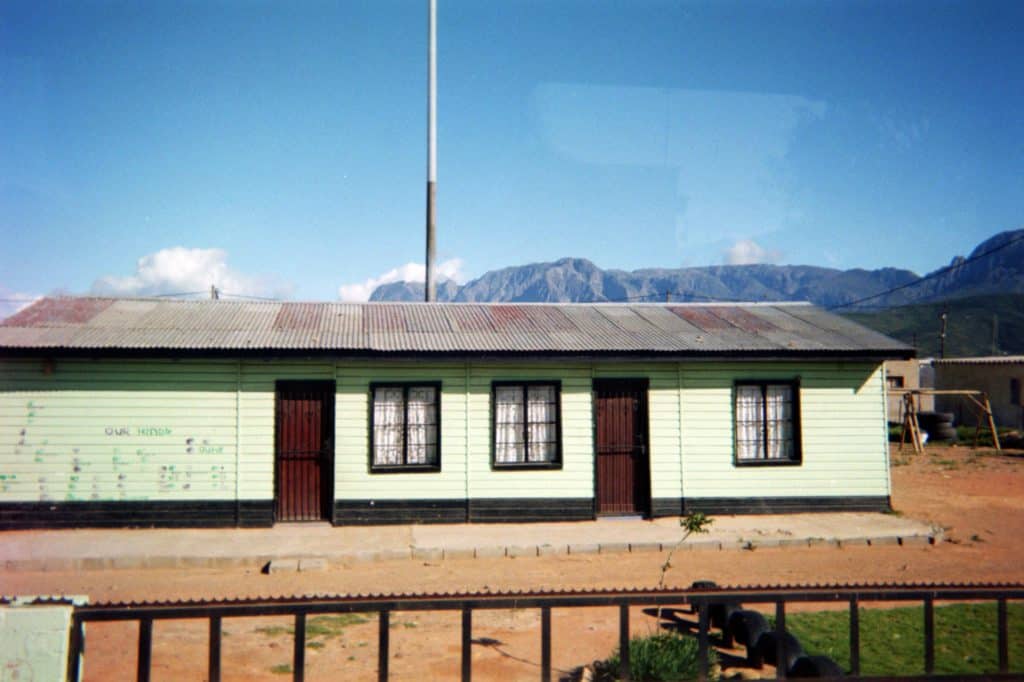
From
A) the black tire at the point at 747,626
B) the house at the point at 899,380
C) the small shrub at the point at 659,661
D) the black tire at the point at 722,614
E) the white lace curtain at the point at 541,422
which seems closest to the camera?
the small shrub at the point at 659,661

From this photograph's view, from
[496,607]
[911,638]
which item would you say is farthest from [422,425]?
[496,607]

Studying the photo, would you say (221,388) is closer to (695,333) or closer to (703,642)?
(695,333)

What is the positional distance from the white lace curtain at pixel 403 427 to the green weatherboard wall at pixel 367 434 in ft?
0.72

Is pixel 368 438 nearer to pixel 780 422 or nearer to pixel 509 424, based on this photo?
pixel 509 424

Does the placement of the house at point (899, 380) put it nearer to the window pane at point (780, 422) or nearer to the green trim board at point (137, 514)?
the window pane at point (780, 422)

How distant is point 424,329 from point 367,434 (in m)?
2.36

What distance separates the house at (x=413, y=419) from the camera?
39.7ft

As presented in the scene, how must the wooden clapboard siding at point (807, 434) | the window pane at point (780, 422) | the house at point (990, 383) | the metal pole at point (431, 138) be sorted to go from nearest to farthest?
Answer: the wooden clapboard siding at point (807, 434) < the window pane at point (780, 422) < the metal pole at point (431, 138) < the house at point (990, 383)

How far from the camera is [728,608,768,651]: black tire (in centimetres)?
679

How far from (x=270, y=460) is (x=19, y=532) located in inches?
161

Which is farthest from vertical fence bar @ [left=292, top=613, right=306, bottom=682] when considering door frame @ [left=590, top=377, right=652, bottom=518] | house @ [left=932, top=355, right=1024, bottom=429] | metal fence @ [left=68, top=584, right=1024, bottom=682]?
house @ [left=932, top=355, right=1024, bottom=429]

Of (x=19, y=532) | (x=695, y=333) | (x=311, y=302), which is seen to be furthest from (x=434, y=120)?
(x=19, y=532)

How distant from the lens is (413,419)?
42.1ft

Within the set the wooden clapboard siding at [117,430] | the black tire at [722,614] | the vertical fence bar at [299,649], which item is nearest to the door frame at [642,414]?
the black tire at [722,614]
